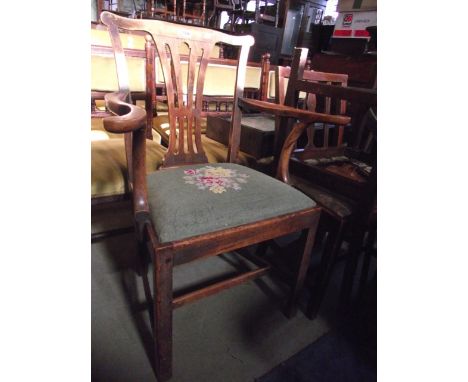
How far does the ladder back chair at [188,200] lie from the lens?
81 centimetres

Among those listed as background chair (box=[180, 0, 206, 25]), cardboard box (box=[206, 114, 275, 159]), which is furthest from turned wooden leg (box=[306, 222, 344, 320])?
background chair (box=[180, 0, 206, 25])

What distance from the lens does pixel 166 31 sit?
1101mm

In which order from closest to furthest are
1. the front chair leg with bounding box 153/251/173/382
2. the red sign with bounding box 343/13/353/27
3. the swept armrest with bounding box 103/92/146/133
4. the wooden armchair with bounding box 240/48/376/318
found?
the swept armrest with bounding box 103/92/146/133
the front chair leg with bounding box 153/251/173/382
the wooden armchair with bounding box 240/48/376/318
the red sign with bounding box 343/13/353/27

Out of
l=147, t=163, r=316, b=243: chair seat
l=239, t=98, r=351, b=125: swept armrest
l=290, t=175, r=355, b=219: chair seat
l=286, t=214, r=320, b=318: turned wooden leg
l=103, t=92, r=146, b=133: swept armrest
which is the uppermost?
l=239, t=98, r=351, b=125: swept armrest

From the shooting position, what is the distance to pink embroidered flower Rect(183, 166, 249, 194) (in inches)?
38.7

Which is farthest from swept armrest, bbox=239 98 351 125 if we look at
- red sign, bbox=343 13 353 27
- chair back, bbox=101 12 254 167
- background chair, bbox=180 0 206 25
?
background chair, bbox=180 0 206 25

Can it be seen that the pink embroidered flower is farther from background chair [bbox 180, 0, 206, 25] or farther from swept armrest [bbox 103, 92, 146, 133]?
background chair [bbox 180, 0, 206, 25]

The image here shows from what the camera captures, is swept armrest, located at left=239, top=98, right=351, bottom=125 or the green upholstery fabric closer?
swept armrest, located at left=239, top=98, right=351, bottom=125

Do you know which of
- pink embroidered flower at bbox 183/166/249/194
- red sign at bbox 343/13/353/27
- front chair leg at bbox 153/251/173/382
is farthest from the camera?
red sign at bbox 343/13/353/27

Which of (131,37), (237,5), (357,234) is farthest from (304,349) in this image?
(237,5)

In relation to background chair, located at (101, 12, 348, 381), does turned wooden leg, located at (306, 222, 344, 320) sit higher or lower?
Answer: lower

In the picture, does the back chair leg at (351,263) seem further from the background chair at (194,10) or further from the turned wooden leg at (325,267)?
the background chair at (194,10)

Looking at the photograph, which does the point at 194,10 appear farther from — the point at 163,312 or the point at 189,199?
the point at 163,312

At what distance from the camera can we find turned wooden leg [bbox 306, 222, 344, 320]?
1176 mm
